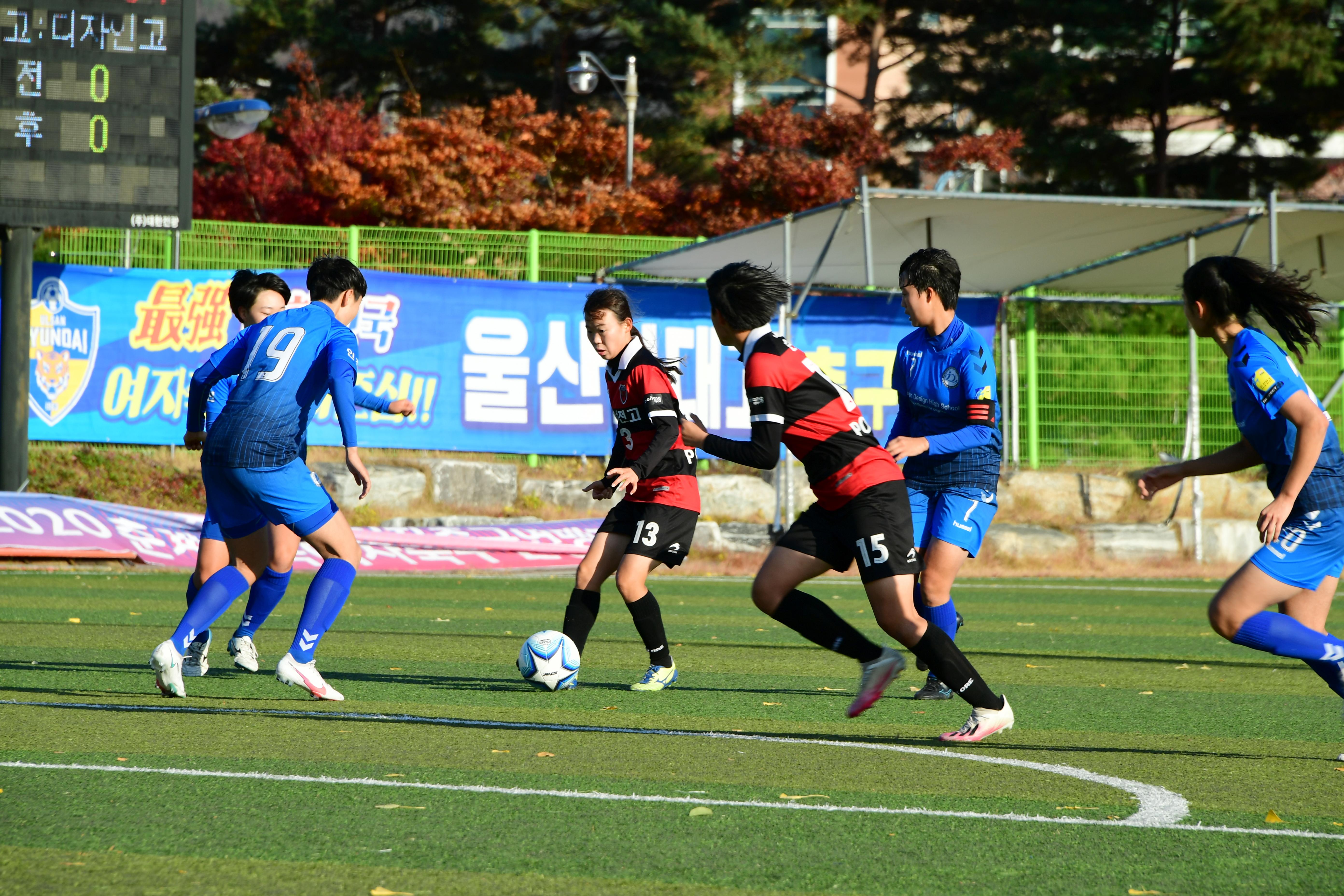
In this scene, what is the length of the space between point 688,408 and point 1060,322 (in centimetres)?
532

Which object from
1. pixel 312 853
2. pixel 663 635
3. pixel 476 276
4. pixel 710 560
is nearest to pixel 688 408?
pixel 710 560

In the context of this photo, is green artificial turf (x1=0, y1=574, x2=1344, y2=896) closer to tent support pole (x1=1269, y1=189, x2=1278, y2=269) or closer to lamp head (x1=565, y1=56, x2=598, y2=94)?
tent support pole (x1=1269, y1=189, x2=1278, y2=269)

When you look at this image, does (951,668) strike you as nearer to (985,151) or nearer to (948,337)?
(948,337)

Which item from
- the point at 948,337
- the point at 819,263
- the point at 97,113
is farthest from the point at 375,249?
the point at 948,337

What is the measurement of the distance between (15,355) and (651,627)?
10.4 meters

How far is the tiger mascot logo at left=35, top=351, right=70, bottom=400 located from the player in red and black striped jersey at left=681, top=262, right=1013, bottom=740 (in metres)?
12.3

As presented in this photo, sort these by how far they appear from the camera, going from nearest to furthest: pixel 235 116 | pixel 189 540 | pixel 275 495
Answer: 1. pixel 275 495
2. pixel 189 540
3. pixel 235 116

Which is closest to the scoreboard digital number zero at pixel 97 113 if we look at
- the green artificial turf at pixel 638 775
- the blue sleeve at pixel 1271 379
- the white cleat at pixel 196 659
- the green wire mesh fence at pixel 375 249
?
the green wire mesh fence at pixel 375 249

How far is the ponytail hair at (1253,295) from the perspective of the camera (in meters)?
5.14

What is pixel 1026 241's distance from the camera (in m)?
15.8

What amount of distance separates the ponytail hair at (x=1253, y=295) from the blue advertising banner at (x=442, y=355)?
10760 millimetres

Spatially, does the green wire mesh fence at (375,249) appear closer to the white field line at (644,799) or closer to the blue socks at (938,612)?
the blue socks at (938,612)

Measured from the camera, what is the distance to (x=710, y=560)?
15820mm

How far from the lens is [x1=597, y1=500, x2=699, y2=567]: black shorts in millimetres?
6879
